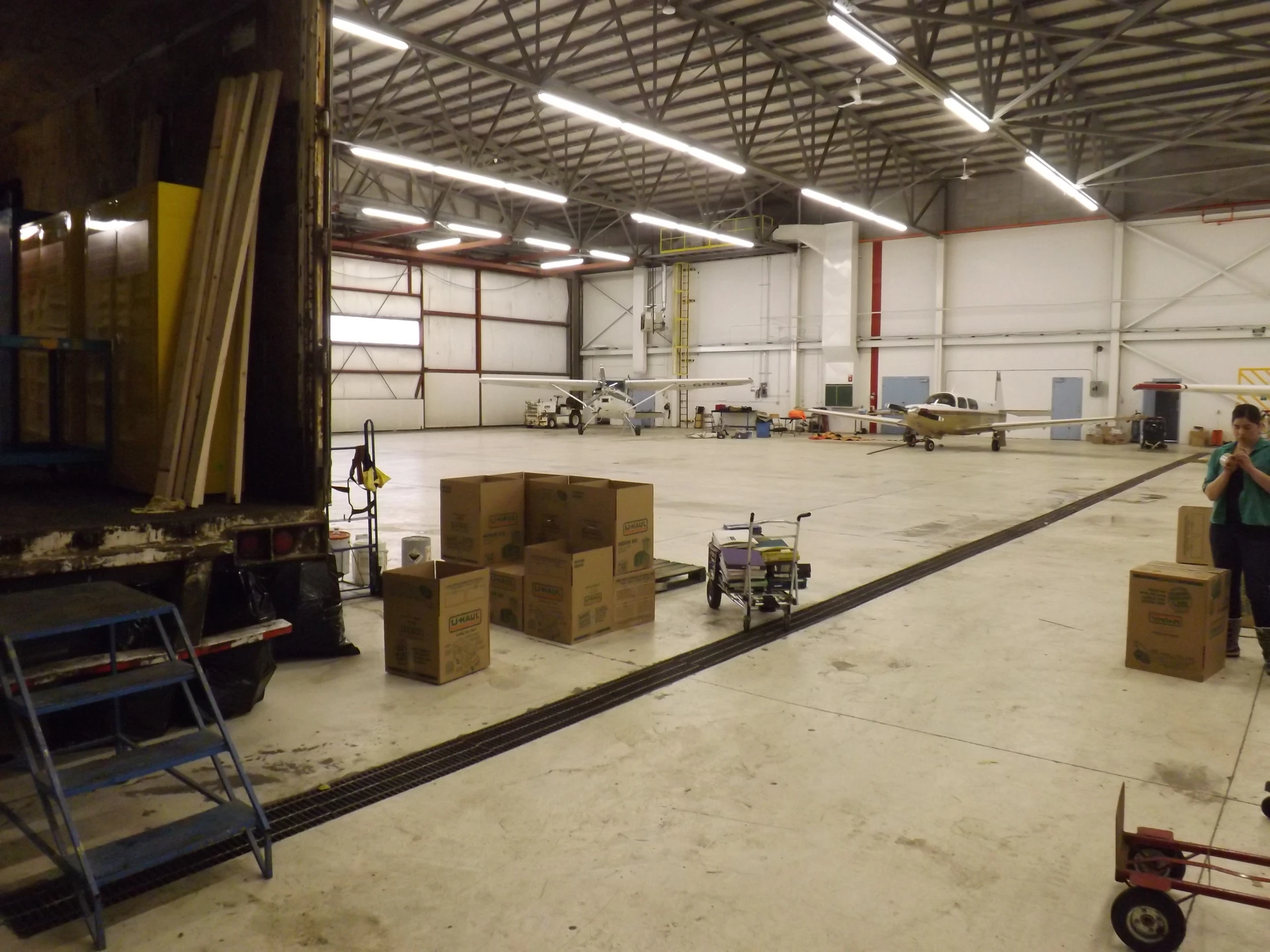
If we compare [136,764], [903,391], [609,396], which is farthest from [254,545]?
[903,391]

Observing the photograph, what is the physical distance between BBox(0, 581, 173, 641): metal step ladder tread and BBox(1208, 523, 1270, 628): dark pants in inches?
202

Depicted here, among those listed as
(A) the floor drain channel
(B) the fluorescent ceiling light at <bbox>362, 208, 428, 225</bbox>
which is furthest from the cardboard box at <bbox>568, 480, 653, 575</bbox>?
(B) the fluorescent ceiling light at <bbox>362, 208, 428, 225</bbox>

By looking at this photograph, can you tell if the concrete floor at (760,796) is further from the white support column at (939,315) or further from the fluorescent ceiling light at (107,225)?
the white support column at (939,315)

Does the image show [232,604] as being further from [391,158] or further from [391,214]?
[391,214]

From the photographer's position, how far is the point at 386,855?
263 centimetres

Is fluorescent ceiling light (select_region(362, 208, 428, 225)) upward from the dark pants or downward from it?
upward

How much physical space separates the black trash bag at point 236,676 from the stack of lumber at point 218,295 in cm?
74

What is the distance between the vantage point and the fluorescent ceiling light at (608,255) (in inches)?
980

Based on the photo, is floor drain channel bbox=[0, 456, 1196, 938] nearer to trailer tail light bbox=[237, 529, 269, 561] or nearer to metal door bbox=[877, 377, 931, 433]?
trailer tail light bbox=[237, 529, 269, 561]

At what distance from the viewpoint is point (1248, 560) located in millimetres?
4461

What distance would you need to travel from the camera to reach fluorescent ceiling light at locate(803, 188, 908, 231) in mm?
18141

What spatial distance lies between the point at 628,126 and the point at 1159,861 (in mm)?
12020

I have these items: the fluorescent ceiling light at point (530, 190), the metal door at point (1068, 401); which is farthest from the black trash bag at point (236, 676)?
the metal door at point (1068, 401)

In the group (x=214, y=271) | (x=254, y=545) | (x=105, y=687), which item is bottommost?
(x=105, y=687)
